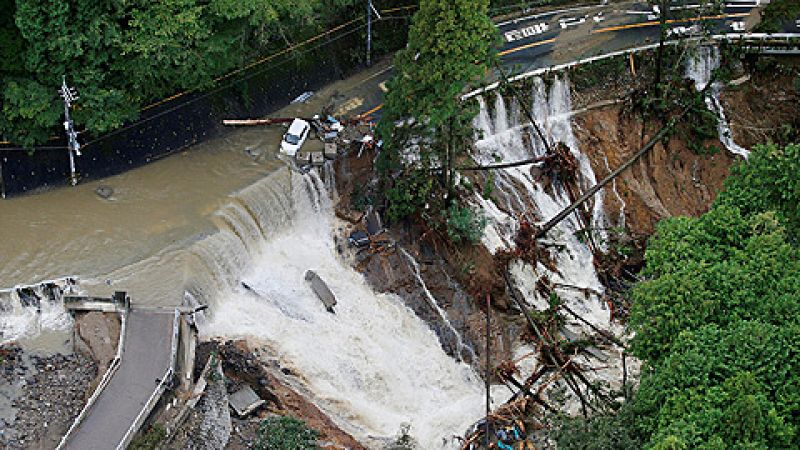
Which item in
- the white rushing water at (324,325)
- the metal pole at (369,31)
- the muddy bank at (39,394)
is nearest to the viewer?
the muddy bank at (39,394)

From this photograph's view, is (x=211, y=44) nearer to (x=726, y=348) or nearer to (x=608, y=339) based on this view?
(x=608, y=339)

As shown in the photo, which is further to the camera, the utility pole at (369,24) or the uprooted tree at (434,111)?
the utility pole at (369,24)

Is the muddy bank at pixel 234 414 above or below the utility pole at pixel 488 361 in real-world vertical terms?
below

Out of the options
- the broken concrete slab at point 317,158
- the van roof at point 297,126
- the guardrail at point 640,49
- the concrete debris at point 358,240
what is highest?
the guardrail at point 640,49

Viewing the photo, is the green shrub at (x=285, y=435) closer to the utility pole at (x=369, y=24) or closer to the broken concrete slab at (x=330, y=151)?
the broken concrete slab at (x=330, y=151)

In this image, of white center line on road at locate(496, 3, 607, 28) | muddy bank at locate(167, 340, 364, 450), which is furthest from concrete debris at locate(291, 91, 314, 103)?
muddy bank at locate(167, 340, 364, 450)

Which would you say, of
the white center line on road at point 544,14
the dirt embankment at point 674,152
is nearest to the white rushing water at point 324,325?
the dirt embankment at point 674,152

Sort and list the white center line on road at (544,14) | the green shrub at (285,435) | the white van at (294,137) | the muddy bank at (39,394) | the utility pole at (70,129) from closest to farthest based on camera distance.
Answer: the muddy bank at (39,394), the green shrub at (285,435), the utility pole at (70,129), the white van at (294,137), the white center line on road at (544,14)

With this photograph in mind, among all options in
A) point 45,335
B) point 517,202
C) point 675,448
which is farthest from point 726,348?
point 45,335
